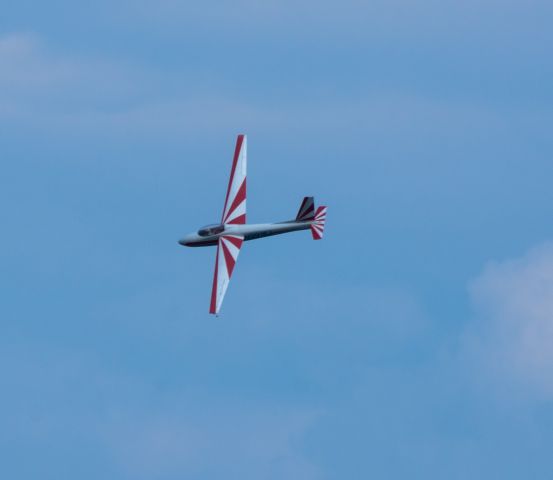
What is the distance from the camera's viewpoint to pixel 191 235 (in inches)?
5512

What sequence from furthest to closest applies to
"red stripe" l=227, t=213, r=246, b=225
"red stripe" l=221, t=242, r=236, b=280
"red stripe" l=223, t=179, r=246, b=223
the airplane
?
1. "red stripe" l=223, t=179, r=246, b=223
2. "red stripe" l=227, t=213, r=246, b=225
3. the airplane
4. "red stripe" l=221, t=242, r=236, b=280

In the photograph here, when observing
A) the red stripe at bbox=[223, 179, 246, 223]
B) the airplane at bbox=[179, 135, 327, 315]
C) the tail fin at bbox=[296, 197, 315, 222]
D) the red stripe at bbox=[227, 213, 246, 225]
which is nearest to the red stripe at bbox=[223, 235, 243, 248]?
the airplane at bbox=[179, 135, 327, 315]

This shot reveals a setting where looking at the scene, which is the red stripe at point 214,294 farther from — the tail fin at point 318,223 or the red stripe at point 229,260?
the tail fin at point 318,223

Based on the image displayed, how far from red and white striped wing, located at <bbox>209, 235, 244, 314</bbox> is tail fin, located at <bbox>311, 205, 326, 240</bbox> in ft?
20.1

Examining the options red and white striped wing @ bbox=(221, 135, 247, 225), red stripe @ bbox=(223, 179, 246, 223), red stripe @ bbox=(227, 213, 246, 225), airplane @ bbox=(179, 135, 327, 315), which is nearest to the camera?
airplane @ bbox=(179, 135, 327, 315)

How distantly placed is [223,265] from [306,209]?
8.63 m

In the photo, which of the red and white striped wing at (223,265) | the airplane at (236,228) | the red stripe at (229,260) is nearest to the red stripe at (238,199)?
the airplane at (236,228)

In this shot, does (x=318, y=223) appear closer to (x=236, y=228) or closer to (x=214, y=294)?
(x=236, y=228)

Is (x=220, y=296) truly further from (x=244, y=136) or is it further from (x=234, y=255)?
(x=244, y=136)

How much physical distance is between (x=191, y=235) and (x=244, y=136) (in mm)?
10080

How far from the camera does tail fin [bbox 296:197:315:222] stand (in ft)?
449

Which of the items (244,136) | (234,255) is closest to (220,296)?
(234,255)

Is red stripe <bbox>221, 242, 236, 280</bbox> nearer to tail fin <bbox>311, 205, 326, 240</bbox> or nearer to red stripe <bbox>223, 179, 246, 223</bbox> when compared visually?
red stripe <bbox>223, 179, 246, 223</bbox>

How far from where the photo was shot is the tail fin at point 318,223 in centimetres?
13725
